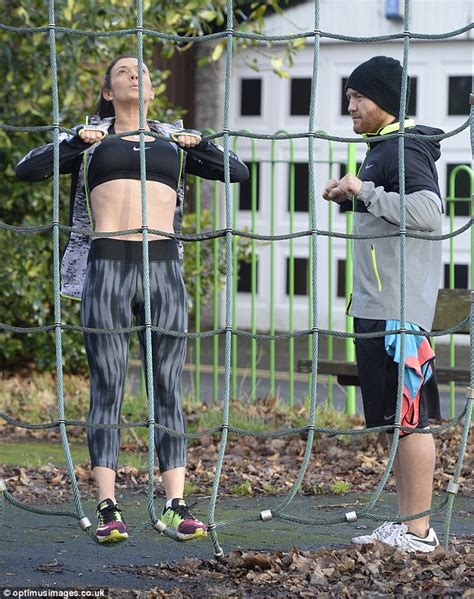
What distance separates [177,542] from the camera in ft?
15.6

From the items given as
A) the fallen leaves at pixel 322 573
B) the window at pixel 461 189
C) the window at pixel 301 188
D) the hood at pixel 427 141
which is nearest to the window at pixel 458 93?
the window at pixel 461 189

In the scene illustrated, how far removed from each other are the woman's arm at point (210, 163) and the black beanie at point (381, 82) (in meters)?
0.50

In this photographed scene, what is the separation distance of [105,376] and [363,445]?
2.80 meters

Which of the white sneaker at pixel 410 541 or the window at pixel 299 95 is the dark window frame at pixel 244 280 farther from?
the white sneaker at pixel 410 541

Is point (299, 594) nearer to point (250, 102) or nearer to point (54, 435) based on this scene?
point (54, 435)

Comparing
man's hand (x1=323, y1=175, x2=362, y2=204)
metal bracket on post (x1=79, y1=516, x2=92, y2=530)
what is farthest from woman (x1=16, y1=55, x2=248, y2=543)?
man's hand (x1=323, y1=175, x2=362, y2=204)

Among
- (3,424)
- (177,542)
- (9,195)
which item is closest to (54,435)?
(3,424)

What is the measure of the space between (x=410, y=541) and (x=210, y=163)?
149 centimetres

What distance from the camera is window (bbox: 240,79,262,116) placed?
14273 mm

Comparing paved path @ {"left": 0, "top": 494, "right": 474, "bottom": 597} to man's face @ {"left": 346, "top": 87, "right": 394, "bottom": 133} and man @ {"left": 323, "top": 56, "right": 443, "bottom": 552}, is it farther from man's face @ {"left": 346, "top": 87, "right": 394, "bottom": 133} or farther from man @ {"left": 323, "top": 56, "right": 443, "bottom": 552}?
man's face @ {"left": 346, "top": 87, "right": 394, "bottom": 133}

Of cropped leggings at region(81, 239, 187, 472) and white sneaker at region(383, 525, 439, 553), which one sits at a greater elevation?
cropped leggings at region(81, 239, 187, 472)

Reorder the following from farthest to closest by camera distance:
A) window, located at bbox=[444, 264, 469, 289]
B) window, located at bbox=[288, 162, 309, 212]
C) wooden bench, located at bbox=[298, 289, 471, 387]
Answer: window, located at bbox=[288, 162, 309, 212] < window, located at bbox=[444, 264, 469, 289] < wooden bench, located at bbox=[298, 289, 471, 387]

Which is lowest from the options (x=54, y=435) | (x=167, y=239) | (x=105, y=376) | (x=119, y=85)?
(x=54, y=435)

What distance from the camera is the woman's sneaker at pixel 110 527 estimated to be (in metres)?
4.24
